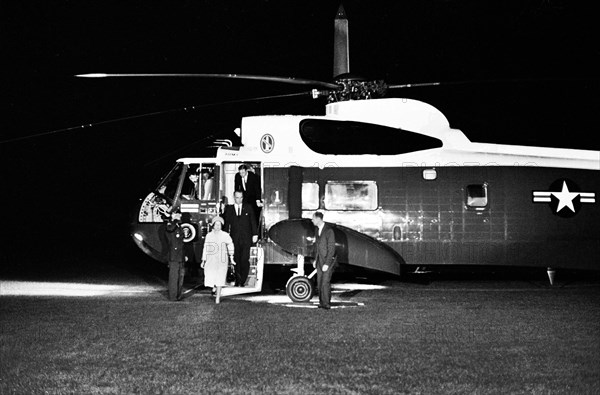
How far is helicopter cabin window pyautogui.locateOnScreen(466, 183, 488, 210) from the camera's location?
54.9 feet

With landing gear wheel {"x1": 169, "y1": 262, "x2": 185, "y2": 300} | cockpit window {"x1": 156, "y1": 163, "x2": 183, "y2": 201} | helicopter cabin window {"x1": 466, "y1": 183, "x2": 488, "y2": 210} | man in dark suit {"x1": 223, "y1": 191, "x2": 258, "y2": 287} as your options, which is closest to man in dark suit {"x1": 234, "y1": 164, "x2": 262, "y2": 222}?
man in dark suit {"x1": 223, "y1": 191, "x2": 258, "y2": 287}

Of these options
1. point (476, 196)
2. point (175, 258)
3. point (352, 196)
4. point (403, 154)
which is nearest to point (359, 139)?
point (403, 154)

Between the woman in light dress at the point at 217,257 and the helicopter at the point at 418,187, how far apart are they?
1.39 meters

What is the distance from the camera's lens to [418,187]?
16.8 metres

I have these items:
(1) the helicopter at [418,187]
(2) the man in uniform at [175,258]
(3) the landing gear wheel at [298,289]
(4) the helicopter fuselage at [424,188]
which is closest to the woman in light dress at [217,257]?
(2) the man in uniform at [175,258]

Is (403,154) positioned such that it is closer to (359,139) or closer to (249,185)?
(359,139)

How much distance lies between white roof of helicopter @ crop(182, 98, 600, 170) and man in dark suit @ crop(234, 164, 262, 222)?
1.30 ft

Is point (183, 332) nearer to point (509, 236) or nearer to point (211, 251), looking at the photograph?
point (211, 251)

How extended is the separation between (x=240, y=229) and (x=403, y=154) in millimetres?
3726

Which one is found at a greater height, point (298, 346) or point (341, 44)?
point (341, 44)

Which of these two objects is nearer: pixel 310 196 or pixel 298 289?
pixel 298 289

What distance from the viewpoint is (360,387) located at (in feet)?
26.3

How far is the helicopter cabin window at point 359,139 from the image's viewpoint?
16.9 metres

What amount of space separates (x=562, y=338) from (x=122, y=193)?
61.7 m
